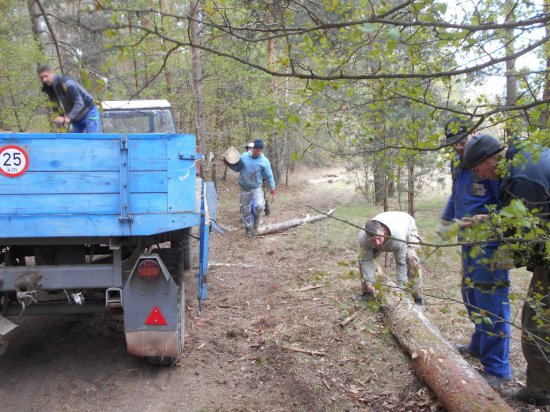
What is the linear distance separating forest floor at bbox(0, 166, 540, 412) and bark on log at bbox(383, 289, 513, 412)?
0.17 meters

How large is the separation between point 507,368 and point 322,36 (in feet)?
9.91

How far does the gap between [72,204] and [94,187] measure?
0.71ft

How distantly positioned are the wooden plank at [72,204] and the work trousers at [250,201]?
642cm

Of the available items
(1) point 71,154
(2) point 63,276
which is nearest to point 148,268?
(2) point 63,276

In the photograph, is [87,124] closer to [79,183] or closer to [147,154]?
[79,183]

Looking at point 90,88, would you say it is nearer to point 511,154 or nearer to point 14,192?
point 14,192

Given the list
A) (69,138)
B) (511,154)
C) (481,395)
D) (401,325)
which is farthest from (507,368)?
(69,138)

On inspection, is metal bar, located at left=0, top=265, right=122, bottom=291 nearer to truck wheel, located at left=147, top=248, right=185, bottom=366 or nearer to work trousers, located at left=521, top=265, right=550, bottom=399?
truck wheel, located at left=147, top=248, right=185, bottom=366

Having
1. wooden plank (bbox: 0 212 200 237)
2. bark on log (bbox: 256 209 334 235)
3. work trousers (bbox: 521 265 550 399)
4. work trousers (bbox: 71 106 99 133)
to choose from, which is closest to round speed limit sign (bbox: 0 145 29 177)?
wooden plank (bbox: 0 212 200 237)

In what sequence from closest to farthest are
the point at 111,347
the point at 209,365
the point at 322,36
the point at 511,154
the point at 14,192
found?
the point at 322,36, the point at 511,154, the point at 14,192, the point at 209,365, the point at 111,347

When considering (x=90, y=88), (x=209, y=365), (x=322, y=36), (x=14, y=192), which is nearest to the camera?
(x=90, y=88)

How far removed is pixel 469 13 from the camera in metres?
2.69

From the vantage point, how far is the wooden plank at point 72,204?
3553 mm

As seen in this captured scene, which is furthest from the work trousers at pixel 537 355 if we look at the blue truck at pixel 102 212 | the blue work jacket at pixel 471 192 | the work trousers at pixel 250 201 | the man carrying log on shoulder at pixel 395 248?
the work trousers at pixel 250 201
